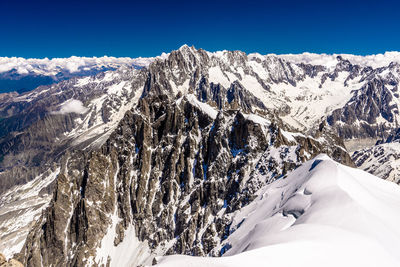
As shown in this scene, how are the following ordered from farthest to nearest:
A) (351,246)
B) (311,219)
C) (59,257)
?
(59,257) < (311,219) < (351,246)

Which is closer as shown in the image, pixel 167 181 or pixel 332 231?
pixel 332 231

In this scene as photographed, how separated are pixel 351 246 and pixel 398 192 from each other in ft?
118

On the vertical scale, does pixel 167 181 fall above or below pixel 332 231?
below

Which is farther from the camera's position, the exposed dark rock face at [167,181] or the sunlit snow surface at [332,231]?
the exposed dark rock face at [167,181]

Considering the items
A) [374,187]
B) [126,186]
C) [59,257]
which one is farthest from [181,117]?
[374,187]

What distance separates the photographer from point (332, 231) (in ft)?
111

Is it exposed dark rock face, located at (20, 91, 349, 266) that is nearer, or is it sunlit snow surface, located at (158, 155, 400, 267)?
sunlit snow surface, located at (158, 155, 400, 267)

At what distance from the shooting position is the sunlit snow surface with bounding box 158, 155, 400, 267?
2695cm

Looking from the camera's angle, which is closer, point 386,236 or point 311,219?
point 386,236

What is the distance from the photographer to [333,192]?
48.8 m

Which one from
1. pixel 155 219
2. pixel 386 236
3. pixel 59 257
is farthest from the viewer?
pixel 155 219

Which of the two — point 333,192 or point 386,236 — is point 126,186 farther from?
point 386,236

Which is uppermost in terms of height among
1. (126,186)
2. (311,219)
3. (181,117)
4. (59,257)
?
(181,117)

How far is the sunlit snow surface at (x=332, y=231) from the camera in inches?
1061
